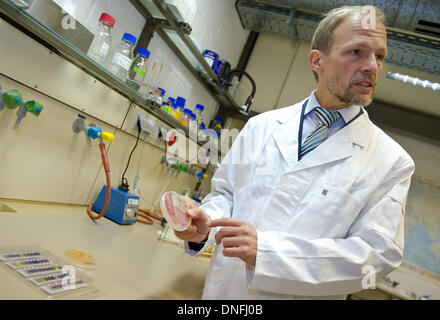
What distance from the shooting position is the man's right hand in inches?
35.4

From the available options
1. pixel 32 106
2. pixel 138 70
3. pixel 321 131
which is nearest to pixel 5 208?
pixel 32 106

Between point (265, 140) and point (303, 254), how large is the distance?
0.49 meters

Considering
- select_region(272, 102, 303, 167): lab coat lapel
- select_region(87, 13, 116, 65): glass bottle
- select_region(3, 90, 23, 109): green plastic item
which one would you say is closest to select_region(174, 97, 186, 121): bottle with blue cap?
select_region(87, 13, 116, 65): glass bottle

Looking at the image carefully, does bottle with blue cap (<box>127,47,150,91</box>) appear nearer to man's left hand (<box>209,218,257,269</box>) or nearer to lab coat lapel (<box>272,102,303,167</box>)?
lab coat lapel (<box>272,102,303,167</box>)

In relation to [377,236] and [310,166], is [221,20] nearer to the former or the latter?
[310,166]

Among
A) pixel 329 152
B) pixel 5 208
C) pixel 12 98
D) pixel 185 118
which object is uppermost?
pixel 185 118

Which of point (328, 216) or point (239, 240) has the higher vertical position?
point (328, 216)

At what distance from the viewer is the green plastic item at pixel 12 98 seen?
103cm

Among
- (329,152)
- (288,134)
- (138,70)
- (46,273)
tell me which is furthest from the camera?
(138,70)

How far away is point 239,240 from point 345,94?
63 centimetres

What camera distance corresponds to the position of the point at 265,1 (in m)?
2.71

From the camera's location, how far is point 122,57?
1.44 m

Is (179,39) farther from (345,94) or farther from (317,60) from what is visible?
(345,94)
